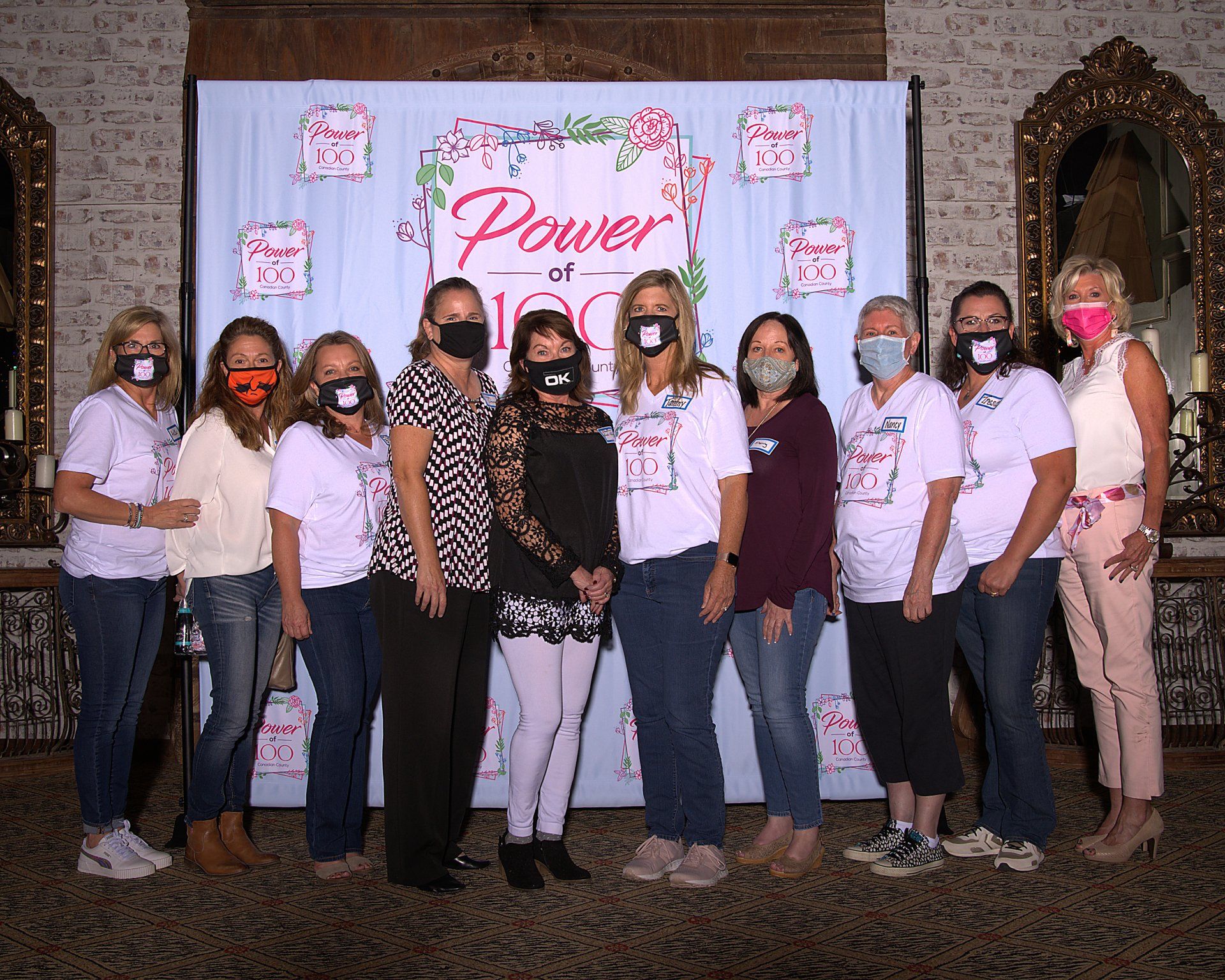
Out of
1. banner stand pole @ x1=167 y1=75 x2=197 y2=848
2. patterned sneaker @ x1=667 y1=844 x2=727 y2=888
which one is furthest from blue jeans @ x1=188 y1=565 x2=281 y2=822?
patterned sneaker @ x1=667 y1=844 x2=727 y2=888

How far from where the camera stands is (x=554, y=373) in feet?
9.00

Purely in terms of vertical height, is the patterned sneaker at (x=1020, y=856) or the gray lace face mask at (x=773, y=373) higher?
the gray lace face mask at (x=773, y=373)

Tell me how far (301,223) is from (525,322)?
3.61ft

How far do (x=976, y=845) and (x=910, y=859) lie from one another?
258 millimetres

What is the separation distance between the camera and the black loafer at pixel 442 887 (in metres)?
2.66

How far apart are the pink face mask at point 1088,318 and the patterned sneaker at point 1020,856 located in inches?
56.4

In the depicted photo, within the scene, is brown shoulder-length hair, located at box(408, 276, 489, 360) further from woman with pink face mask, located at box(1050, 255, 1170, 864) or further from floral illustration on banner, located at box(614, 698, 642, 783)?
woman with pink face mask, located at box(1050, 255, 1170, 864)

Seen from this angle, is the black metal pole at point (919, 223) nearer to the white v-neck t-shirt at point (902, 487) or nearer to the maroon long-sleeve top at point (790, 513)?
the white v-neck t-shirt at point (902, 487)

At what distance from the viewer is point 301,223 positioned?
343 centimetres

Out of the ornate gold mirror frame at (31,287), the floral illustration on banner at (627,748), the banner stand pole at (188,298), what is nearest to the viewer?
the banner stand pole at (188,298)

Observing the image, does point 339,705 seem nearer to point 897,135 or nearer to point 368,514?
point 368,514

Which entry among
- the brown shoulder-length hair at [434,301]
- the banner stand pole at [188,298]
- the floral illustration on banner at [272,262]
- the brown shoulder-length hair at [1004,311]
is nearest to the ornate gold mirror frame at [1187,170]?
the brown shoulder-length hair at [1004,311]

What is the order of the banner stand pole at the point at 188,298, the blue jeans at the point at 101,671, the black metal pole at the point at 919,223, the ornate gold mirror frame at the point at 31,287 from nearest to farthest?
the blue jeans at the point at 101,671 → the banner stand pole at the point at 188,298 → the black metal pole at the point at 919,223 → the ornate gold mirror frame at the point at 31,287

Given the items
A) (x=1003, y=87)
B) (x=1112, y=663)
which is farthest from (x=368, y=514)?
(x=1003, y=87)
